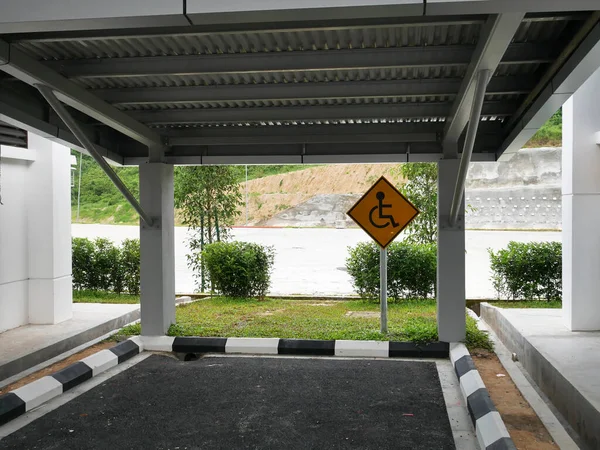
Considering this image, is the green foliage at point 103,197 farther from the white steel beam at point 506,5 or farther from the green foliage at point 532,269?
the white steel beam at point 506,5

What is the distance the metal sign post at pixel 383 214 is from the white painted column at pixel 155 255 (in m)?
2.60

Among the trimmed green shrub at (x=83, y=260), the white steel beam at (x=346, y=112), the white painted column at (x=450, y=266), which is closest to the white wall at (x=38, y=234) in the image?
the white steel beam at (x=346, y=112)

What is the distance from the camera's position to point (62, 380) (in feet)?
20.6

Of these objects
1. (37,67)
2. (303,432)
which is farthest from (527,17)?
(37,67)

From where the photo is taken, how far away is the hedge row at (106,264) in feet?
42.8

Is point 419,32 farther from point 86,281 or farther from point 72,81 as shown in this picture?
point 86,281

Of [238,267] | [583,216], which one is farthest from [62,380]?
[583,216]

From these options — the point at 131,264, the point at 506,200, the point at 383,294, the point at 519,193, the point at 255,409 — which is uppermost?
the point at 519,193

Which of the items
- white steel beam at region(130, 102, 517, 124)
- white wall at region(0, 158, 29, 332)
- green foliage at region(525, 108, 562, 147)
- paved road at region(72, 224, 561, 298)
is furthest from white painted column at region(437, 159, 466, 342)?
green foliage at region(525, 108, 562, 147)

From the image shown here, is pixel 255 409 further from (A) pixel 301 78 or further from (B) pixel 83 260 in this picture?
(B) pixel 83 260

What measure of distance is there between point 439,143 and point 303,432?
454cm

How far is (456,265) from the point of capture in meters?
7.75

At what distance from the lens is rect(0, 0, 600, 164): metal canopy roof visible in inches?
178

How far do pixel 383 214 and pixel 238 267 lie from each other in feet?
15.8
